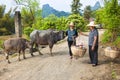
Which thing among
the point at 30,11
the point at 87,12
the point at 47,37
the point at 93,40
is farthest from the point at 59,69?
the point at 87,12

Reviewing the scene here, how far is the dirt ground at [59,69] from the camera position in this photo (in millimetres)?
11188

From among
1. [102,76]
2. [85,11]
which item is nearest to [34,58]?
[102,76]

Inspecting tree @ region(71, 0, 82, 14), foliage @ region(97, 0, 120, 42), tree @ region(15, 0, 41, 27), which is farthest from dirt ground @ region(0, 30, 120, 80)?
tree @ region(71, 0, 82, 14)

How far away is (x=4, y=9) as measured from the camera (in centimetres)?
4888

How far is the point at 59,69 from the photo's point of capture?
40.4 feet

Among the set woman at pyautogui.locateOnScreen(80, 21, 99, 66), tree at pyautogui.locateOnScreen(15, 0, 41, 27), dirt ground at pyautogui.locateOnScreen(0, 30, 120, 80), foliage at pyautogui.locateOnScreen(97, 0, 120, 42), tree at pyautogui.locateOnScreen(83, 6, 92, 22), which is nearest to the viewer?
dirt ground at pyautogui.locateOnScreen(0, 30, 120, 80)

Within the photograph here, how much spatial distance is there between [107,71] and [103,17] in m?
6.79

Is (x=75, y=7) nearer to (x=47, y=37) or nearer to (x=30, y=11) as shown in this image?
(x=30, y=11)

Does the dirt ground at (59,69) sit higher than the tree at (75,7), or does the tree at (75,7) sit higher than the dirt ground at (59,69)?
the tree at (75,7)

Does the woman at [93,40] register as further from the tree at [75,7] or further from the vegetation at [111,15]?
the tree at [75,7]

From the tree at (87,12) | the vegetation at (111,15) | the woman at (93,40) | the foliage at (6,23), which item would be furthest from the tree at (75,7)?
the woman at (93,40)

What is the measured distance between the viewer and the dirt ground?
11.2 metres

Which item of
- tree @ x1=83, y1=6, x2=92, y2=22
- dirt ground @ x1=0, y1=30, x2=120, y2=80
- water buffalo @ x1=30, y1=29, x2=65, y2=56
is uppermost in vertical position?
tree @ x1=83, y1=6, x2=92, y2=22

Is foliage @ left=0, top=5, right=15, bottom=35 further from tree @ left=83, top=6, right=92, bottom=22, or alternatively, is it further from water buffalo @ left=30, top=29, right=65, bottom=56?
water buffalo @ left=30, top=29, right=65, bottom=56
